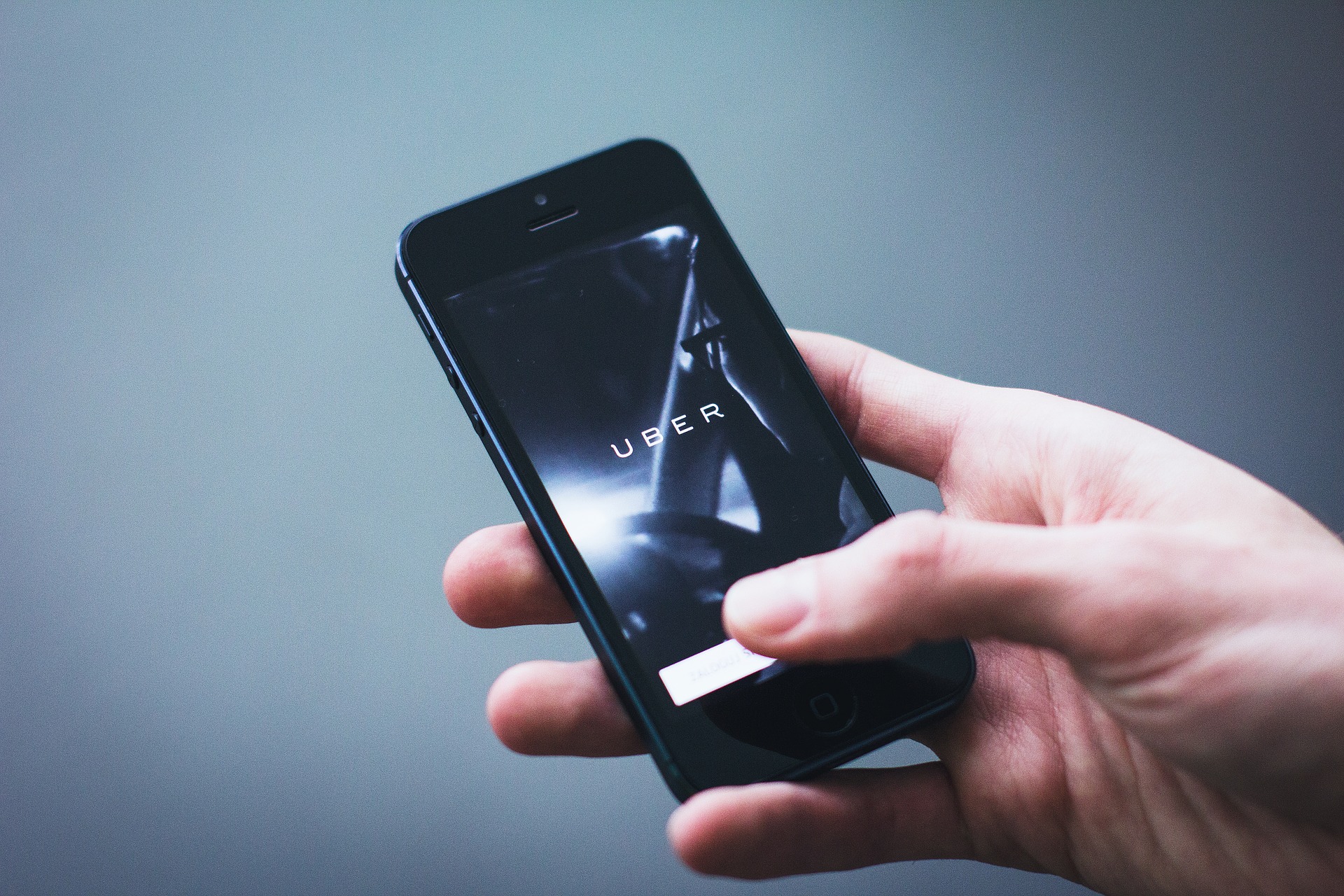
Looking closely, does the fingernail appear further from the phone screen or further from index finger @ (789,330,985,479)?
index finger @ (789,330,985,479)

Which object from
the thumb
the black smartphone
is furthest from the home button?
the thumb

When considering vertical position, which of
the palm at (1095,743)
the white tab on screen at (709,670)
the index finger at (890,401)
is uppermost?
the index finger at (890,401)

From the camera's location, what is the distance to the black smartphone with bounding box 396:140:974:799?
0.60m

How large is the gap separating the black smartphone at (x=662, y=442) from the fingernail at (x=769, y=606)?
0.36 feet

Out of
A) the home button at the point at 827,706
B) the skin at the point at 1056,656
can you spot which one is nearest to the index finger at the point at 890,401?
the skin at the point at 1056,656

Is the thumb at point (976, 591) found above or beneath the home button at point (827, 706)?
above

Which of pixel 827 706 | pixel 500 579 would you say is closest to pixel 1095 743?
pixel 827 706

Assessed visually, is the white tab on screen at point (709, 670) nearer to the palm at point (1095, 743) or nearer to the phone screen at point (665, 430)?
the phone screen at point (665, 430)

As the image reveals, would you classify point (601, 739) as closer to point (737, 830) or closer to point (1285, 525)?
point (737, 830)

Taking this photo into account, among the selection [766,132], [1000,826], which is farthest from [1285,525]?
[766,132]

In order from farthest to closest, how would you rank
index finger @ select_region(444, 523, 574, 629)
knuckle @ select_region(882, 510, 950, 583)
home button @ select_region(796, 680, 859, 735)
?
index finger @ select_region(444, 523, 574, 629)
home button @ select_region(796, 680, 859, 735)
knuckle @ select_region(882, 510, 950, 583)

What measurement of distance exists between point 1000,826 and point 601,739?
27 cm

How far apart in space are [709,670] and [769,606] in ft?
0.41

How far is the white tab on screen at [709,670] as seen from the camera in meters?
0.60
